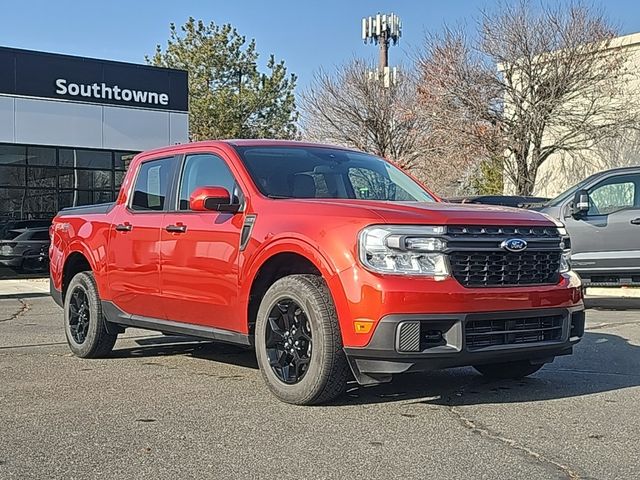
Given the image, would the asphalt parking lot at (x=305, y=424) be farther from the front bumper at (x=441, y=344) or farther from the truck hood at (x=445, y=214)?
the truck hood at (x=445, y=214)

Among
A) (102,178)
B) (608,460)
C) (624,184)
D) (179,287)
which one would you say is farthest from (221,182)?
(102,178)

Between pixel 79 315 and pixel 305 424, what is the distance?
11.9 feet

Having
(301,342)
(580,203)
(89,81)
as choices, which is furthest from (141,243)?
(89,81)

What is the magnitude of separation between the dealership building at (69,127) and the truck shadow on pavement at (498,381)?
47.6 ft

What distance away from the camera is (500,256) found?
5281 millimetres

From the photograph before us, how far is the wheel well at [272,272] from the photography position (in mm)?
5633

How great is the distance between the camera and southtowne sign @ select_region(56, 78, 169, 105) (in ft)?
74.2

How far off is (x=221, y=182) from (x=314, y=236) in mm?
1360

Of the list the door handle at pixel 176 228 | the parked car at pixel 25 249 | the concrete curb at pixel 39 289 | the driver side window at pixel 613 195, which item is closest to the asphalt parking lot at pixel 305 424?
the door handle at pixel 176 228

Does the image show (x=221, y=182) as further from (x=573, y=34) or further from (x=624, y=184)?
(x=573, y=34)

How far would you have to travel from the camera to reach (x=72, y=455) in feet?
14.3

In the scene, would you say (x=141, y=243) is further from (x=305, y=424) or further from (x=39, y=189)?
(x=39, y=189)

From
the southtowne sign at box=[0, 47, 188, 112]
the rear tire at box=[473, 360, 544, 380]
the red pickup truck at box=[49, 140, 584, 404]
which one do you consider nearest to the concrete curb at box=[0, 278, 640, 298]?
the southtowne sign at box=[0, 47, 188, 112]

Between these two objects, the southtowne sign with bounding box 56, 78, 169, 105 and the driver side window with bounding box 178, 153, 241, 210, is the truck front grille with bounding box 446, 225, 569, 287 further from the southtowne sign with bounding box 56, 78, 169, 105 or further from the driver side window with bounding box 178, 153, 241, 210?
the southtowne sign with bounding box 56, 78, 169, 105
